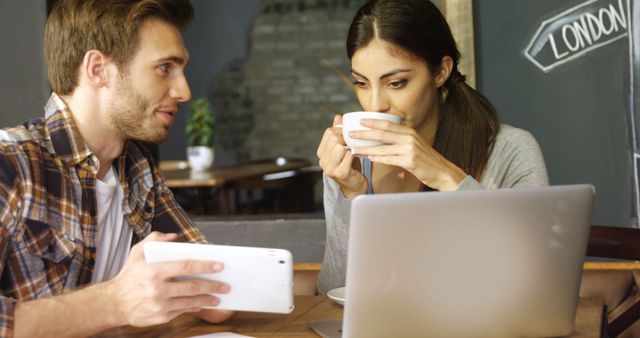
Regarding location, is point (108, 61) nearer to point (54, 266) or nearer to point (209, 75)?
point (54, 266)

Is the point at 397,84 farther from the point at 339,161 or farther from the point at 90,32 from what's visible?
the point at 90,32

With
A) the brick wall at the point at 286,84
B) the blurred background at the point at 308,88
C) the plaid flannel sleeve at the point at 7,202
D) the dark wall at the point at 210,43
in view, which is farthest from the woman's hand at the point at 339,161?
the dark wall at the point at 210,43

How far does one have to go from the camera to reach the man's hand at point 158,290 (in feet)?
3.90

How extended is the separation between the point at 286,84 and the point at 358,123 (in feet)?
19.8

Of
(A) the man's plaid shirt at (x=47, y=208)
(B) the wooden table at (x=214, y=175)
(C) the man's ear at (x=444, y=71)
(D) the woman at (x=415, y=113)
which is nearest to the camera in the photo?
(A) the man's plaid shirt at (x=47, y=208)

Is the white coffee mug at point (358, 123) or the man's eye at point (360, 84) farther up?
the man's eye at point (360, 84)

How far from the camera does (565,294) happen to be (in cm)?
117

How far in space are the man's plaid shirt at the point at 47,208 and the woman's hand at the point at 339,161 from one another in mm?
486

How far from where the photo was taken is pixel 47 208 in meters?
1.49

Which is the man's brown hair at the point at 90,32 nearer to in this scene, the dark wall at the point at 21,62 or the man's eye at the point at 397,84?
the man's eye at the point at 397,84

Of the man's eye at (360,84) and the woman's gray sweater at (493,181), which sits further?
the man's eye at (360,84)

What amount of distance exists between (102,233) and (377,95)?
78cm

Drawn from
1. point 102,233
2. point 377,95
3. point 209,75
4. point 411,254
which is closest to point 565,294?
point 411,254

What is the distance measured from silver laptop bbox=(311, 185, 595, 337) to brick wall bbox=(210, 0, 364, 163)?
20.7 ft
